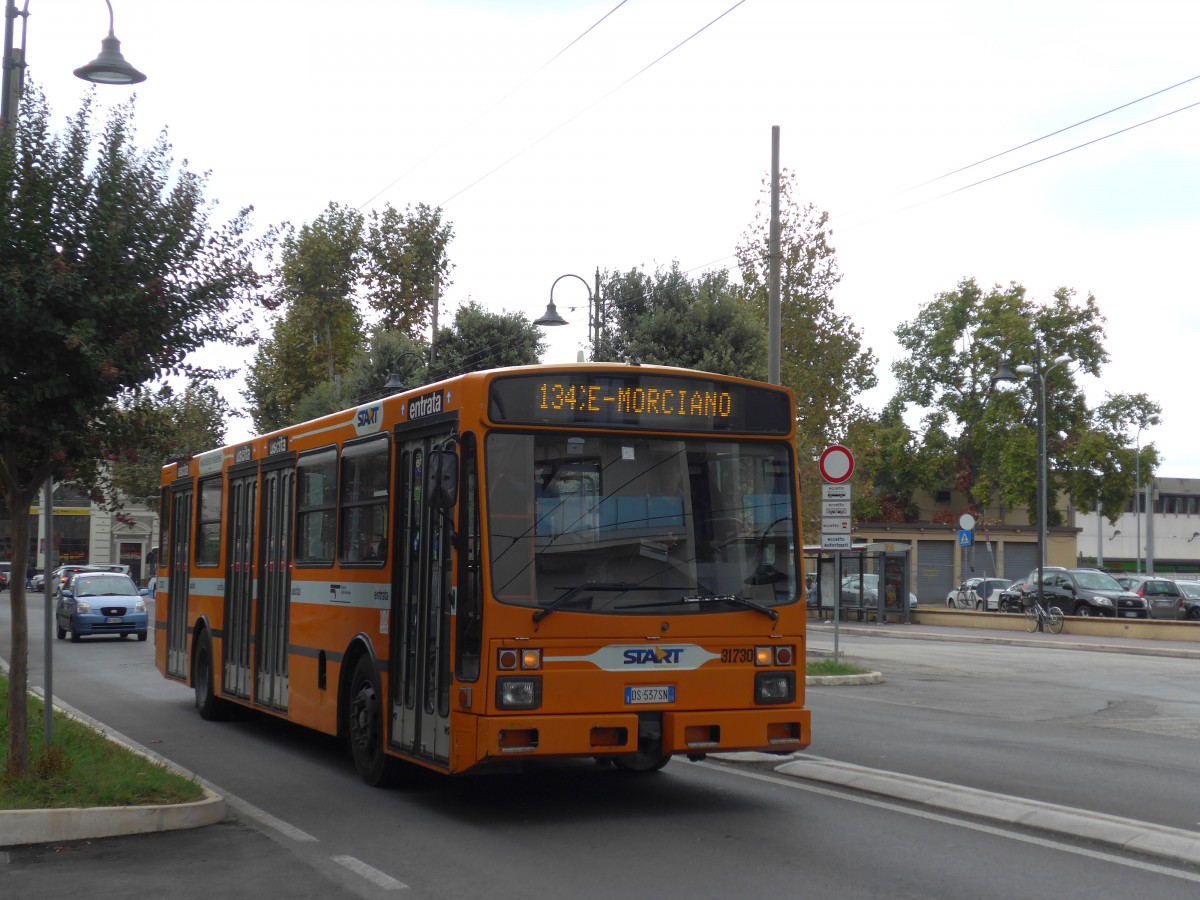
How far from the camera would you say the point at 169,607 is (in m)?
18.0

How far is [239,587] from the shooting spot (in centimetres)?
1479

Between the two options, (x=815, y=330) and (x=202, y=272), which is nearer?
(x=202, y=272)

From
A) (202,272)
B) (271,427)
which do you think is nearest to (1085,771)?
(202,272)

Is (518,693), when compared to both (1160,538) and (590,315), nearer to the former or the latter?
(590,315)

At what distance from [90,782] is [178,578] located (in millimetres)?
8502

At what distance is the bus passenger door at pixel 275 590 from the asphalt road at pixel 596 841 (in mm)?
603

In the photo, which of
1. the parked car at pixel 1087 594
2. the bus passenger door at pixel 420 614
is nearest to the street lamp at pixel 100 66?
the bus passenger door at pixel 420 614

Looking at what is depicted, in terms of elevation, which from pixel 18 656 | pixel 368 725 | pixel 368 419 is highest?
pixel 368 419

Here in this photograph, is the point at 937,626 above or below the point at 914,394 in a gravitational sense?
below

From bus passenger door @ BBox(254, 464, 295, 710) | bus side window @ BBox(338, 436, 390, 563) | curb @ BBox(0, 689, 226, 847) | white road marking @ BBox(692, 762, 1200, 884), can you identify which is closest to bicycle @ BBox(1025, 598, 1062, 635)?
white road marking @ BBox(692, 762, 1200, 884)

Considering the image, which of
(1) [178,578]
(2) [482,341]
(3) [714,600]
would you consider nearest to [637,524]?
(3) [714,600]

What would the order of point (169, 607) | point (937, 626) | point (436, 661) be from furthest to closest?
point (937, 626) < point (169, 607) < point (436, 661)

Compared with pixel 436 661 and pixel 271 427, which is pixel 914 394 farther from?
pixel 436 661

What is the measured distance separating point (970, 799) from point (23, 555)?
6.73m
